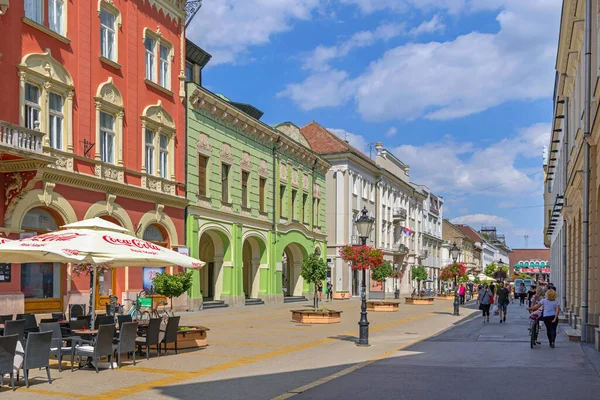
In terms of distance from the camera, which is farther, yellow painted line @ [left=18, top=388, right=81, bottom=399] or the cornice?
the cornice

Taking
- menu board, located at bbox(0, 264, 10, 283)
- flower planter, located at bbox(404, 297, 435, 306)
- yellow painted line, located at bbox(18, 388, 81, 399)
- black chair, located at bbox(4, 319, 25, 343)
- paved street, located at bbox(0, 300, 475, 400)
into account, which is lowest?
flower planter, located at bbox(404, 297, 435, 306)

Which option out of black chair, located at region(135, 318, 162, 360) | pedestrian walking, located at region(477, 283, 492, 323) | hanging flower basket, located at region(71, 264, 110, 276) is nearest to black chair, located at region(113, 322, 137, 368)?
black chair, located at region(135, 318, 162, 360)

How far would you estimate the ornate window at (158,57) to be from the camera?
28.5m

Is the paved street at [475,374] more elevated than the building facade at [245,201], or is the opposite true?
the building facade at [245,201]

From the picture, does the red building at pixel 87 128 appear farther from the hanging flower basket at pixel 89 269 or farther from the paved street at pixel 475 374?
the paved street at pixel 475 374

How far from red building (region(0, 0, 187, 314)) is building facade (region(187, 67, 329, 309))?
190 centimetres

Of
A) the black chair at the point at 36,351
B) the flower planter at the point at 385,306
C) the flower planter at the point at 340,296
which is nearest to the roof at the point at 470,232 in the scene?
the flower planter at the point at 340,296

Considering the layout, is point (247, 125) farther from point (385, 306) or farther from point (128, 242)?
point (128, 242)

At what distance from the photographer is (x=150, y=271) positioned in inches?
1102

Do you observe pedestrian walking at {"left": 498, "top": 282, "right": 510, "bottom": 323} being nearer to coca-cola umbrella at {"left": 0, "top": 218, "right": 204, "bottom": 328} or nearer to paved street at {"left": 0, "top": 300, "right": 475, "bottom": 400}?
paved street at {"left": 0, "top": 300, "right": 475, "bottom": 400}

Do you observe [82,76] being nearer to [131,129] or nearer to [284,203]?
[131,129]

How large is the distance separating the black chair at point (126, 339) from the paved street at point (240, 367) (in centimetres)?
35

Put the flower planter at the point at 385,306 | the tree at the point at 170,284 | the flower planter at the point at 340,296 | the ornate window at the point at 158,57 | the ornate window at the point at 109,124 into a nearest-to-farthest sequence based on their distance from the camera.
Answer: the tree at the point at 170,284 < the ornate window at the point at 109,124 < the ornate window at the point at 158,57 < the flower planter at the point at 385,306 < the flower planter at the point at 340,296

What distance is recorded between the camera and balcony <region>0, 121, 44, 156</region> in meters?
18.3
